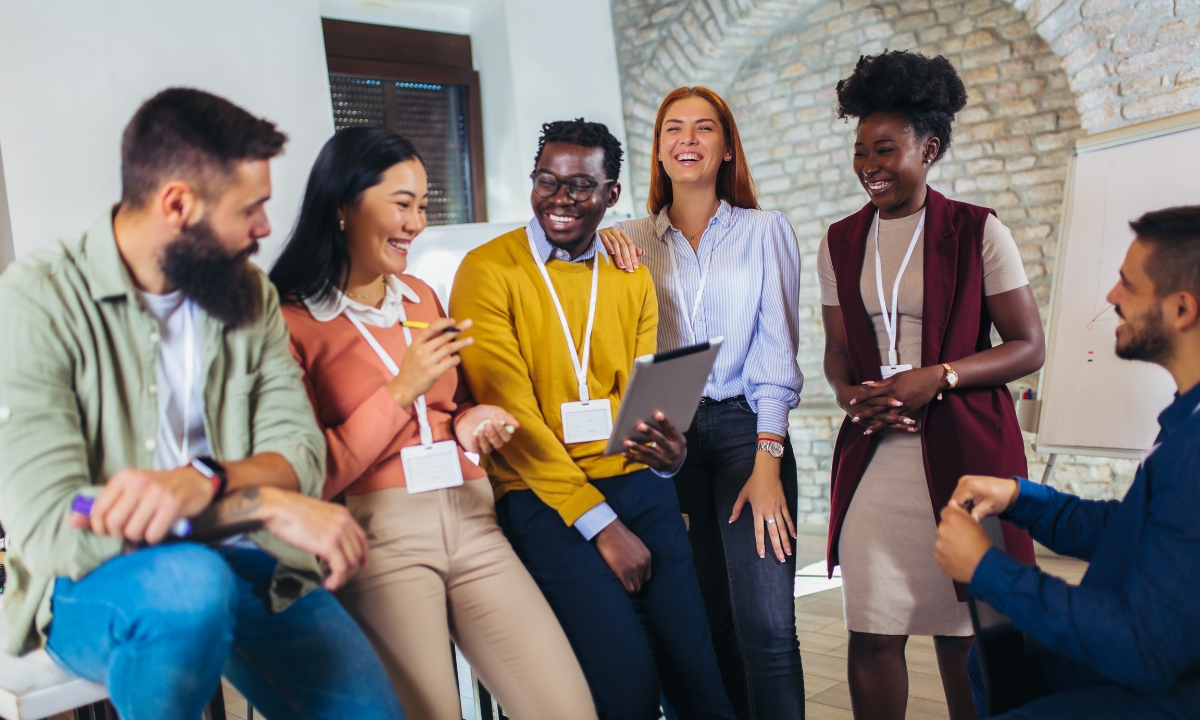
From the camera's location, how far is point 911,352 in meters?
2.20

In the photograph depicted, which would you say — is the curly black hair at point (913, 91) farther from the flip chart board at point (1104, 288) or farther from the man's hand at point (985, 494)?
the flip chart board at point (1104, 288)

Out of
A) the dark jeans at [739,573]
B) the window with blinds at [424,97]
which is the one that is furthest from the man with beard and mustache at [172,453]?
the window with blinds at [424,97]

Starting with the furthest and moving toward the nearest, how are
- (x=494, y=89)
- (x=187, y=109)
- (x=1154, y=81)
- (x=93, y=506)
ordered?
(x=494, y=89) < (x=1154, y=81) < (x=187, y=109) < (x=93, y=506)

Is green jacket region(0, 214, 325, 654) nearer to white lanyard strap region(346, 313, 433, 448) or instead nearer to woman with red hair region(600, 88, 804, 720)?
white lanyard strap region(346, 313, 433, 448)

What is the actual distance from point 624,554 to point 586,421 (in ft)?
0.96

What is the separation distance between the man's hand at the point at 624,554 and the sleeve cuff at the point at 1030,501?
0.73 m

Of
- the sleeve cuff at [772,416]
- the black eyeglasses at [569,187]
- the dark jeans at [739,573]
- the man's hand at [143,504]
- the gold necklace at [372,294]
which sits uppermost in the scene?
the black eyeglasses at [569,187]

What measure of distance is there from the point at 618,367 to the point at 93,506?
44.2 inches

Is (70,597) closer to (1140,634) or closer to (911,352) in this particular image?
(1140,634)

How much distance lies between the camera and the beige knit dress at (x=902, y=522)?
2.14 metres

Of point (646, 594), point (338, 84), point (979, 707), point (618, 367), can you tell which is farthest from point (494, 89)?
point (979, 707)

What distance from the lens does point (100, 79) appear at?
10.2 ft

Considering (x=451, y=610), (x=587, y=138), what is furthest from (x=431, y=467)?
(x=587, y=138)

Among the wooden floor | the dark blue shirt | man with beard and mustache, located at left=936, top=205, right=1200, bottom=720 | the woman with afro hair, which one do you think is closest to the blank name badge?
the woman with afro hair
